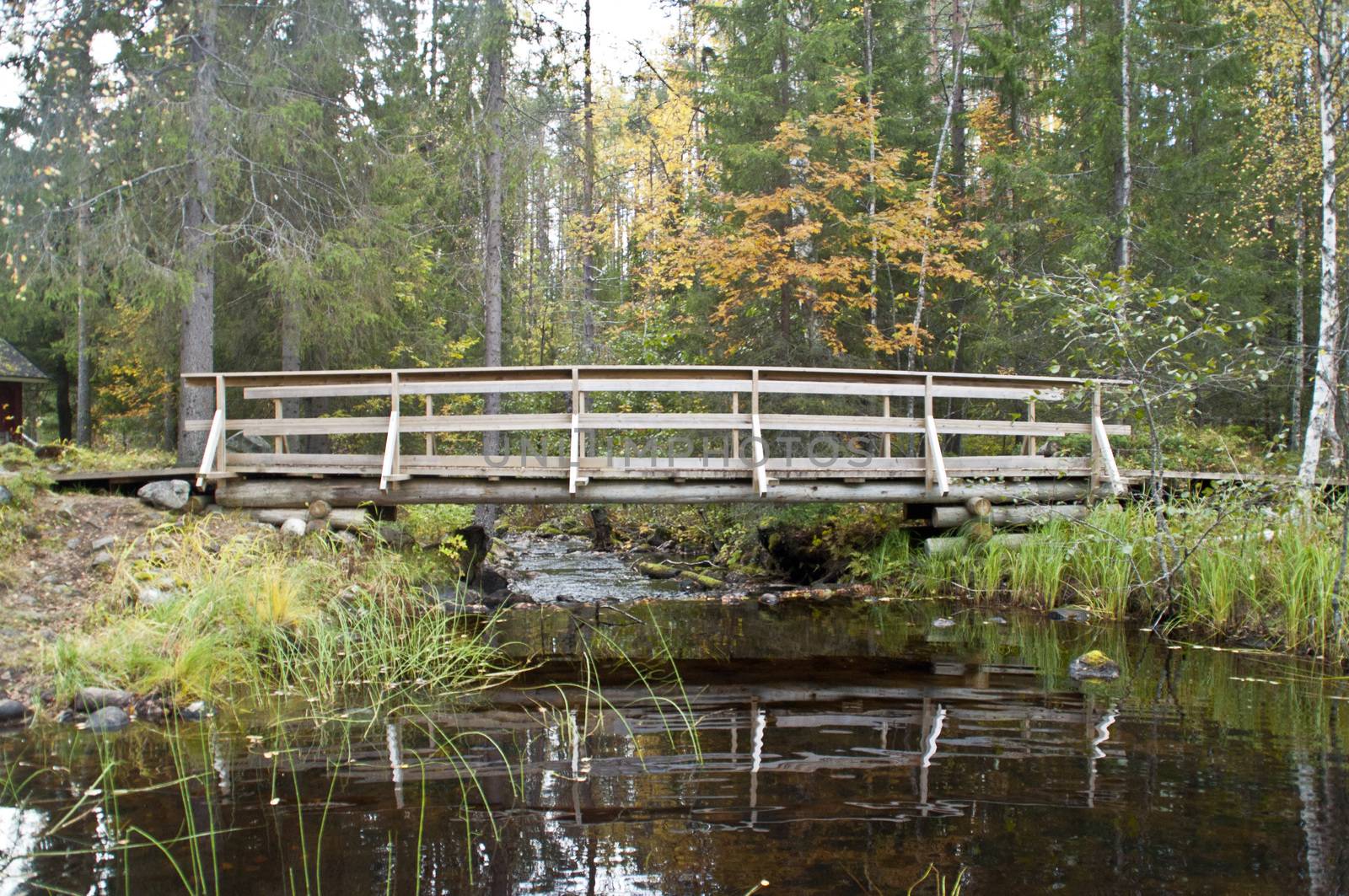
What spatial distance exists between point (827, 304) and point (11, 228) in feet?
35.5

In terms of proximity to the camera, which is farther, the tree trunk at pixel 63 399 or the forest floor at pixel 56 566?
the tree trunk at pixel 63 399

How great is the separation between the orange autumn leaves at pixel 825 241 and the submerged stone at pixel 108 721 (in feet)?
34.4

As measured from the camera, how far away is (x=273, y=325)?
15969 millimetres

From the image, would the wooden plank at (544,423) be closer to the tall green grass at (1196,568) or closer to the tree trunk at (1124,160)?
the tall green grass at (1196,568)

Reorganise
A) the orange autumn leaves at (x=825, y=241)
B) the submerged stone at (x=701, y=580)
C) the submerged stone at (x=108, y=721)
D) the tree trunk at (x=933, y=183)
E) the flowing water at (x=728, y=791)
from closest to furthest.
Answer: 1. the flowing water at (x=728, y=791)
2. the submerged stone at (x=108, y=721)
3. the submerged stone at (x=701, y=580)
4. the orange autumn leaves at (x=825, y=241)
5. the tree trunk at (x=933, y=183)

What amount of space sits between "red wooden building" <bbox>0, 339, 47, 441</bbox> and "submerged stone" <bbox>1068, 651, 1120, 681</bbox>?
71.5ft

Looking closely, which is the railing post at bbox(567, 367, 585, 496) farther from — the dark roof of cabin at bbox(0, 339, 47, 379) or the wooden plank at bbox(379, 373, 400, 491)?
the dark roof of cabin at bbox(0, 339, 47, 379)

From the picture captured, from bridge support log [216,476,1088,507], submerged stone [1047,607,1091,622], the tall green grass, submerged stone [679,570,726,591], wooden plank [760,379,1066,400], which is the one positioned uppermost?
wooden plank [760,379,1066,400]

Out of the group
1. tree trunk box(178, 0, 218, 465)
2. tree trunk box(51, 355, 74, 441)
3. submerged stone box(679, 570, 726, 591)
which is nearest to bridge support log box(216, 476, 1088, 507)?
submerged stone box(679, 570, 726, 591)

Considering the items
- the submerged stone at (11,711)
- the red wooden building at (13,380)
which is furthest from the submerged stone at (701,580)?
the red wooden building at (13,380)

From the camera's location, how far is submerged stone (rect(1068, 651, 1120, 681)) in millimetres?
6816

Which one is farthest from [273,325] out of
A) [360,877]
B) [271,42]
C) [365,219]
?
[360,877]

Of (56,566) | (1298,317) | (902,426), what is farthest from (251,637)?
(1298,317)

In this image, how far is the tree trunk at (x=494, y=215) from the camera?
14.6m
